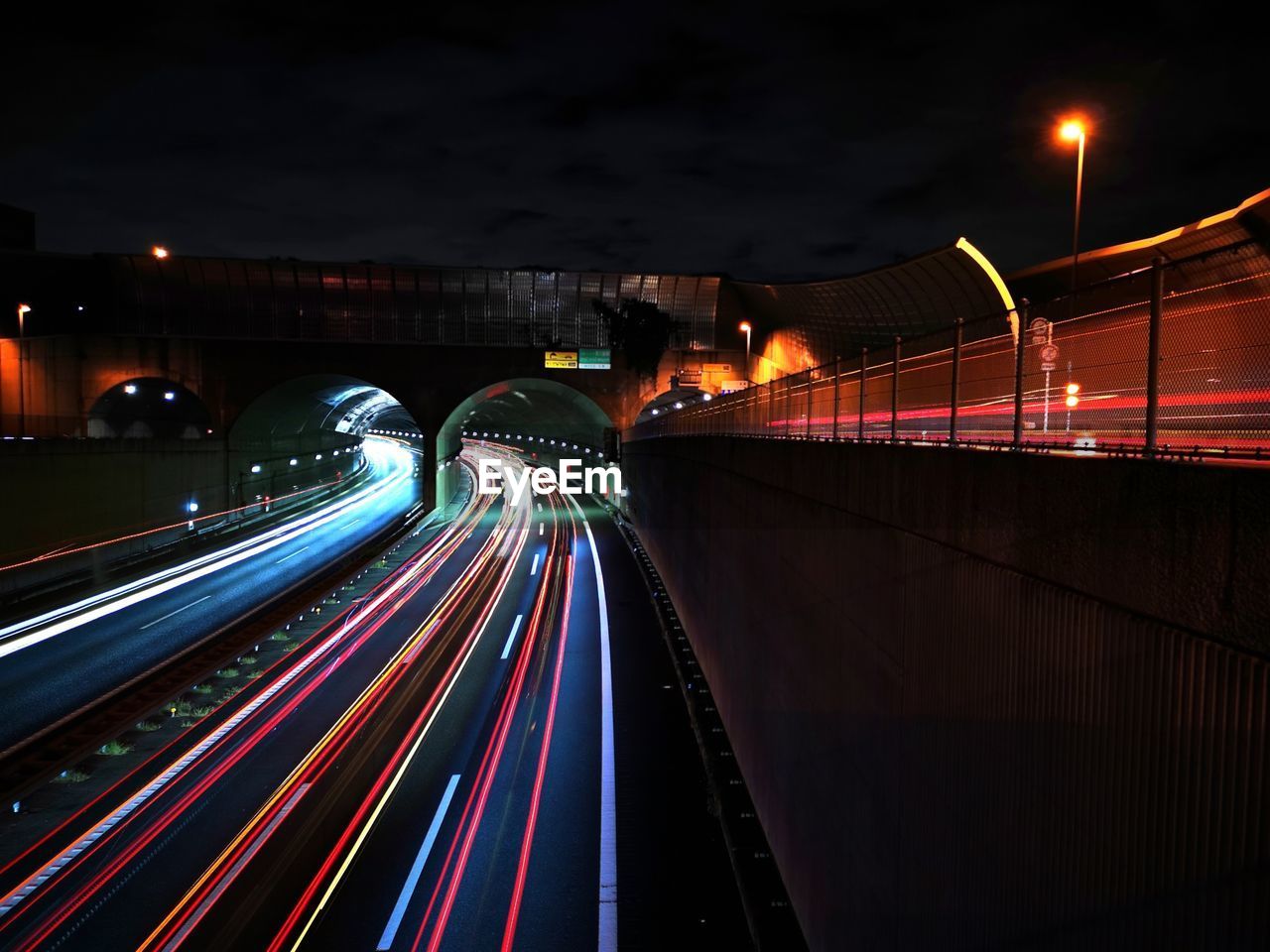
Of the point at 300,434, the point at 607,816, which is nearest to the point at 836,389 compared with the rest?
the point at 607,816

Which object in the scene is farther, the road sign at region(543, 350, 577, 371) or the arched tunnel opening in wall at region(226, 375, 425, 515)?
the road sign at region(543, 350, 577, 371)

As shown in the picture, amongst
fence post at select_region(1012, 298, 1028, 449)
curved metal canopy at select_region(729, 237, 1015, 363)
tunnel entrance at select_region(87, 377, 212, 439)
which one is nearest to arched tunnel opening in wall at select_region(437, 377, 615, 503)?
curved metal canopy at select_region(729, 237, 1015, 363)

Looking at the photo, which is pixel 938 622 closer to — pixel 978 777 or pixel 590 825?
pixel 978 777

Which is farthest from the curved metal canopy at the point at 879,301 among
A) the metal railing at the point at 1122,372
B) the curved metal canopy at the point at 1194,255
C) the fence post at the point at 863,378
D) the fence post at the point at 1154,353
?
the fence post at the point at 1154,353

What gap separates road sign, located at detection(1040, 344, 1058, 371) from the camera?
5.78 meters

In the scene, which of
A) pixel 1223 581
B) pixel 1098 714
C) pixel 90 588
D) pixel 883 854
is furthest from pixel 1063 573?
pixel 90 588

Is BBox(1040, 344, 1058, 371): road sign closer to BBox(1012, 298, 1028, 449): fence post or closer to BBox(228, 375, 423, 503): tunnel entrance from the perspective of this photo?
BBox(1012, 298, 1028, 449): fence post

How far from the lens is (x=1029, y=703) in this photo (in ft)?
14.9

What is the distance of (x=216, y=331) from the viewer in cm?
5453

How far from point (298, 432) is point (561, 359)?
24.9m

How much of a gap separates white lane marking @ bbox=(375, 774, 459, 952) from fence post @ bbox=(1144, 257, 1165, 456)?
9.01 metres

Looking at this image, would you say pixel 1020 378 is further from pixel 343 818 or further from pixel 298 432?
pixel 298 432

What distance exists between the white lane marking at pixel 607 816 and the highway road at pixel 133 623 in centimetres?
1017

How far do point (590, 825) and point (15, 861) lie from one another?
24.4 feet
